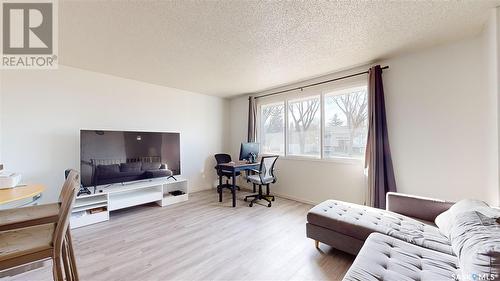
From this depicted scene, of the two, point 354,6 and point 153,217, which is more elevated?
point 354,6

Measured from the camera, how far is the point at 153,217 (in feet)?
9.60

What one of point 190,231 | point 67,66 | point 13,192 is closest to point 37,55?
point 67,66

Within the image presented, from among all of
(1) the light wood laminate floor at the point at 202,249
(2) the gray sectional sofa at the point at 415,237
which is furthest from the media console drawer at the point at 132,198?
(2) the gray sectional sofa at the point at 415,237

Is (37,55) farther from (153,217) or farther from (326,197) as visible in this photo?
(326,197)

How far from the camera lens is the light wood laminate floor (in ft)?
5.54

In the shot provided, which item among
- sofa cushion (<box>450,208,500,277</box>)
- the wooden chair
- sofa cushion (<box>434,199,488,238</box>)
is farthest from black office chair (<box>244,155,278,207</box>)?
the wooden chair

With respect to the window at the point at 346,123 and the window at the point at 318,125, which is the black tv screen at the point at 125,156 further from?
the window at the point at 346,123

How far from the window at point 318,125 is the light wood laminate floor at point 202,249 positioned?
1271 millimetres

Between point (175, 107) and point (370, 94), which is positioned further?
point (175, 107)

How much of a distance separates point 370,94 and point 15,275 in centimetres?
452

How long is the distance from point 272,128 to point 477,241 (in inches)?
139

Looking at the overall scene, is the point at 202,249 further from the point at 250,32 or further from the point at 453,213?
the point at 250,32

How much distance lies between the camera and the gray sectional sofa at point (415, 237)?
0.98 m

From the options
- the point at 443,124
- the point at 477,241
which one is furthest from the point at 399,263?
the point at 443,124
